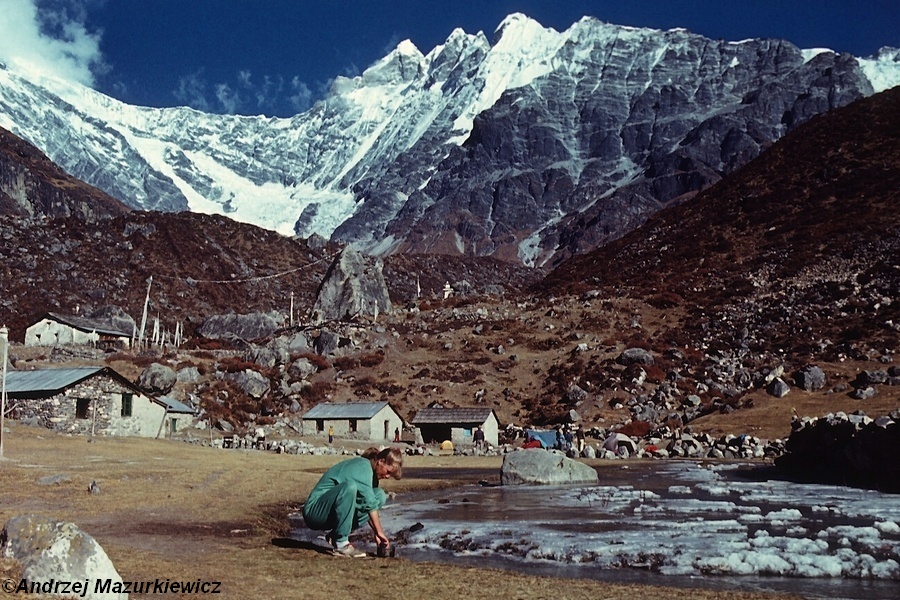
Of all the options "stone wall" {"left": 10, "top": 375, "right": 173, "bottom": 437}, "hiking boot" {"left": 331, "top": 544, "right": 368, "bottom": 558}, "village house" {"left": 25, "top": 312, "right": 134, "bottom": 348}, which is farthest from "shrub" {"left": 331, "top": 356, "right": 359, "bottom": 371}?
"hiking boot" {"left": 331, "top": 544, "right": 368, "bottom": 558}

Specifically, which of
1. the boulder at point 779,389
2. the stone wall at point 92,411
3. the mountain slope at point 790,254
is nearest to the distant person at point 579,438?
the boulder at point 779,389

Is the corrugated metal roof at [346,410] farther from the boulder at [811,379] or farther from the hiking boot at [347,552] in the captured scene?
the hiking boot at [347,552]

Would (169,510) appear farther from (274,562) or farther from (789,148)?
(789,148)

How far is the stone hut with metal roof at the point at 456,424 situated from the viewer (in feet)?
182

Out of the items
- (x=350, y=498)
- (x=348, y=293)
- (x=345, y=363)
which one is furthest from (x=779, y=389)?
(x=348, y=293)

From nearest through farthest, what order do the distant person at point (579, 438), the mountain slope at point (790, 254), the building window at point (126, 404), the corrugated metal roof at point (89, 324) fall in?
1. the building window at point (126, 404)
2. the distant person at point (579, 438)
3. the mountain slope at point (790, 254)
4. the corrugated metal roof at point (89, 324)

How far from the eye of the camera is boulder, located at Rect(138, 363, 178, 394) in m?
58.4

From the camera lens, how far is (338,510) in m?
13.1

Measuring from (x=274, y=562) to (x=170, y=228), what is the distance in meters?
151

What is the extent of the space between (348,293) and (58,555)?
A: 301 feet

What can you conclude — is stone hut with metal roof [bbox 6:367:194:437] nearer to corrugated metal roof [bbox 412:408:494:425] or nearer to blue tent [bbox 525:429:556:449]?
corrugated metal roof [bbox 412:408:494:425]

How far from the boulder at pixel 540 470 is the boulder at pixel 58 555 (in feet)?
74.2

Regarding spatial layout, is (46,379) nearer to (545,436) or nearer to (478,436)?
(478,436)

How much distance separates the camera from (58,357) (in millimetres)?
70750
